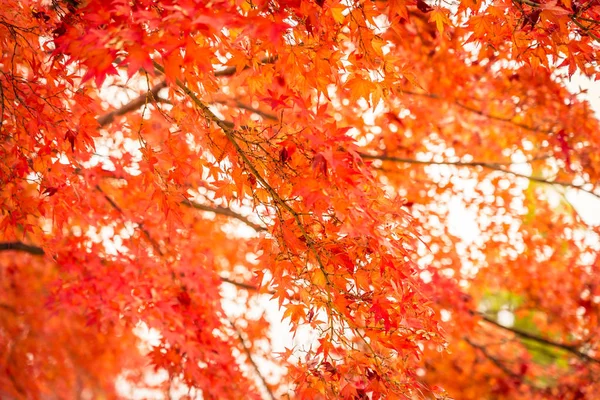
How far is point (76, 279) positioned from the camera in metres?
4.34

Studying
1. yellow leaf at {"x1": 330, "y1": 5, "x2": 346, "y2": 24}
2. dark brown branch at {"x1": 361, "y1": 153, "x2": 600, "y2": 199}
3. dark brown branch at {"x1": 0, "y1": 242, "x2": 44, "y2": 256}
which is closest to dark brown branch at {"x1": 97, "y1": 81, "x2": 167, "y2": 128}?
dark brown branch at {"x1": 0, "y1": 242, "x2": 44, "y2": 256}

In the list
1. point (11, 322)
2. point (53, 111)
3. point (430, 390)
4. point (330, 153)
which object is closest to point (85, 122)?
point (53, 111)

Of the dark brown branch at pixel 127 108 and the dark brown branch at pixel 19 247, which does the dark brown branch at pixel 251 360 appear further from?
the dark brown branch at pixel 127 108

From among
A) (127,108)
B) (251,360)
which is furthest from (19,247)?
(251,360)

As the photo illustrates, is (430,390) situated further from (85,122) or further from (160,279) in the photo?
(160,279)

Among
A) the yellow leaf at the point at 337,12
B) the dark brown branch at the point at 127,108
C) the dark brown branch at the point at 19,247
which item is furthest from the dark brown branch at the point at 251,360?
the yellow leaf at the point at 337,12

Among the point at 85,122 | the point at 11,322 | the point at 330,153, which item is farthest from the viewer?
the point at 11,322

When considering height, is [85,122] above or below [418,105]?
below

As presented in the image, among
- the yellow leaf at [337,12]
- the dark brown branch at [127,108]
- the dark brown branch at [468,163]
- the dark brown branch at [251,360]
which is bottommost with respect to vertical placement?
the dark brown branch at [251,360]

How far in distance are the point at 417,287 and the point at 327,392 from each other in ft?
2.08

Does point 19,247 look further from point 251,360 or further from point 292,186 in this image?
point 292,186

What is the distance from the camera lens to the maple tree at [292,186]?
2.03 metres

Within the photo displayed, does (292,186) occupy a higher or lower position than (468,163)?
lower

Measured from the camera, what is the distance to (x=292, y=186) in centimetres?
214
